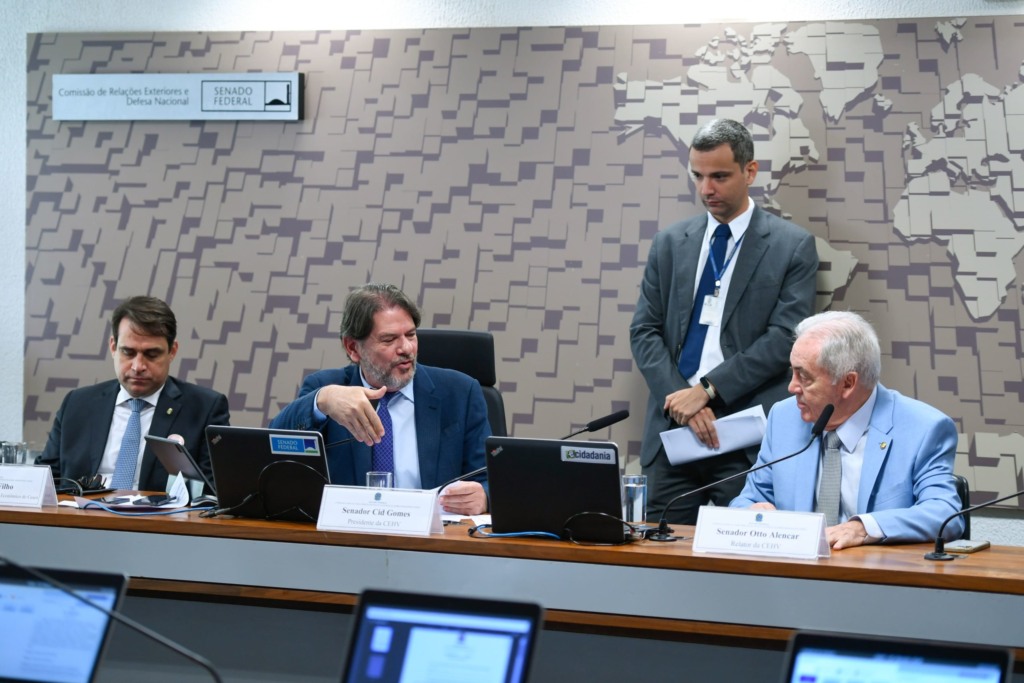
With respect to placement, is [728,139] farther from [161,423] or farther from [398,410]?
[161,423]

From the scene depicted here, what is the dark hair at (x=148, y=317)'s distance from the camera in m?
3.58

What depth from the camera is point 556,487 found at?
7.83ft

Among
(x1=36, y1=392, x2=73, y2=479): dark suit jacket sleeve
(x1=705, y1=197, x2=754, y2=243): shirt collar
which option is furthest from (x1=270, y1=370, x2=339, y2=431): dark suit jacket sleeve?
(x1=705, y1=197, x2=754, y2=243): shirt collar

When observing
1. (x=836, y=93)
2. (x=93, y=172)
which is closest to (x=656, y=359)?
(x=836, y=93)

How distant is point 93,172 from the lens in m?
4.76

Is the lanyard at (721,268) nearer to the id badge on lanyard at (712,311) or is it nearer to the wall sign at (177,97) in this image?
the id badge on lanyard at (712,311)

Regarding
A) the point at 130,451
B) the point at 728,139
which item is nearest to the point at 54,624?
the point at 130,451

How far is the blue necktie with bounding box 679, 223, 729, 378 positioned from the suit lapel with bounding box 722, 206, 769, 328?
0.07 m

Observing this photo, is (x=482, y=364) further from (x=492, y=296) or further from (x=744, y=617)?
(x=744, y=617)

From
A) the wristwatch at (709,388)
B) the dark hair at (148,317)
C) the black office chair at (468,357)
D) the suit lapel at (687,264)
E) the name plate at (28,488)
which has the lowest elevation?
the name plate at (28,488)

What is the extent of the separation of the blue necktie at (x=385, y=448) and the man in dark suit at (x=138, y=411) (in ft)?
1.99

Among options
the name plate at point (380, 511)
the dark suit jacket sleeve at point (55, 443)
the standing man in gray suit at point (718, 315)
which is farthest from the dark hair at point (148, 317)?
the standing man in gray suit at point (718, 315)

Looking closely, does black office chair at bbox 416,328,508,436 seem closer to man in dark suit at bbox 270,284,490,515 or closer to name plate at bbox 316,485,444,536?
man in dark suit at bbox 270,284,490,515

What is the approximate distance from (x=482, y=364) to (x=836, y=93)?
1668 mm
